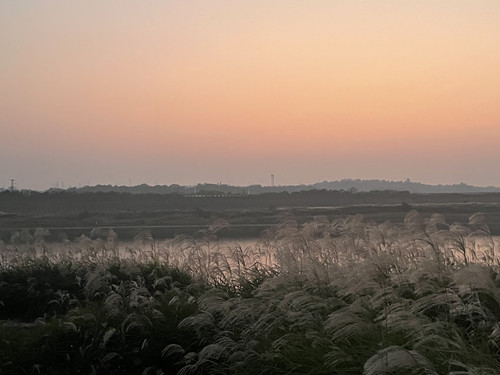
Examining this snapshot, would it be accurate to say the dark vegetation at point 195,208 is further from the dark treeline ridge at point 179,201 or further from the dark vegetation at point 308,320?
the dark vegetation at point 308,320

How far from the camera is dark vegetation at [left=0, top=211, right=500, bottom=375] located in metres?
5.73

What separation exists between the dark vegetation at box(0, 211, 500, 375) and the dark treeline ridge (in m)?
66.0

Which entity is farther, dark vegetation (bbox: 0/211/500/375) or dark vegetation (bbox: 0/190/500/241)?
dark vegetation (bbox: 0/190/500/241)

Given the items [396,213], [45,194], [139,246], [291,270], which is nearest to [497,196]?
[396,213]

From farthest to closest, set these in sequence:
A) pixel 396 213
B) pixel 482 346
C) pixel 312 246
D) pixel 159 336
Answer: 1. pixel 396 213
2. pixel 312 246
3. pixel 159 336
4. pixel 482 346

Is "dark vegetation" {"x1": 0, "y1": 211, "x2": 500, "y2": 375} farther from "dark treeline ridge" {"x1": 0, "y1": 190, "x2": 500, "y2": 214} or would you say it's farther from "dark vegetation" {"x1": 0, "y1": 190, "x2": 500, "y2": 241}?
"dark treeline ridge" {"x1": 0, "y1": 190, "x2": 500, "y2": 214}

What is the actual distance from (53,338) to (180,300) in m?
1.57

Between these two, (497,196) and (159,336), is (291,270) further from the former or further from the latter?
(497,196)

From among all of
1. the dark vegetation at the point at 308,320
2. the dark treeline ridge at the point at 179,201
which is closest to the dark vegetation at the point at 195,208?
the dark treeline ridge at the point at 179,201

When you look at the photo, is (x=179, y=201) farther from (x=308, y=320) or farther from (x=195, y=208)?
(x=308, y=320)

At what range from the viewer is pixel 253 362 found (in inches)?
266

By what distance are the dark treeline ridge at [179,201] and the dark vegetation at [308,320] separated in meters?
66.0

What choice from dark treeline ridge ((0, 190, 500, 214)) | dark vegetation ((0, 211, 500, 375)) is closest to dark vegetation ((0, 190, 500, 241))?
dark treeline ridge ((0, 190, 500, 214))

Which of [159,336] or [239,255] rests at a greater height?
[239,255]
